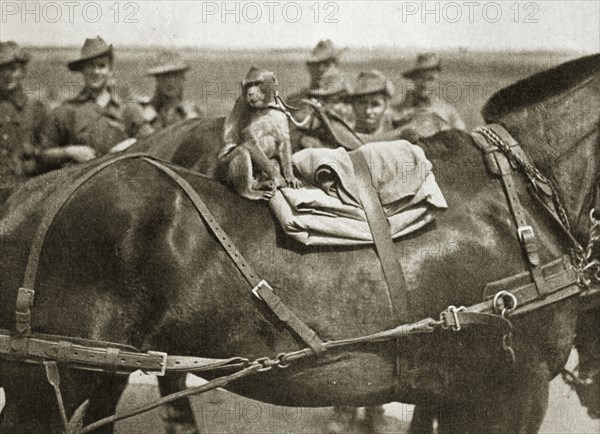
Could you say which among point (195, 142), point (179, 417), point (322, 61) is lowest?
point (179, 417)

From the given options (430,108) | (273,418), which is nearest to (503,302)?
(273,418)

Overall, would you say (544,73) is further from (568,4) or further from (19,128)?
(19,128)

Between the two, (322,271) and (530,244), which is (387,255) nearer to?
(322,271)

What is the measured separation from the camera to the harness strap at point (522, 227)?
3334 mm

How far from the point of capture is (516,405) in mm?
3393

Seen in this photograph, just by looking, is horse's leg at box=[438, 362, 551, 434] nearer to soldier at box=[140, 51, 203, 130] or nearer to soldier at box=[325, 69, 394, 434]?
soldier at box=[325, 69, 394, 434]

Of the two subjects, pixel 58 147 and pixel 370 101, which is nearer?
pixel 58 147

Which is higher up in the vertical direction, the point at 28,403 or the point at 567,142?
the point at 567,142

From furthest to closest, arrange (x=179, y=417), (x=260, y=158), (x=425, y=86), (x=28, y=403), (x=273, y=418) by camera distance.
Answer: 1. (x=425, y=86)
2. (x=273, y=418)
3. (x=179, y=417)
4. (x=260, y=158)
5. (x=28, y=403)

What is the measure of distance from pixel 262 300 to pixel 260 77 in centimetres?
114

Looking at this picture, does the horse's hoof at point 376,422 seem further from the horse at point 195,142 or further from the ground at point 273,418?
the horse at point 195,142

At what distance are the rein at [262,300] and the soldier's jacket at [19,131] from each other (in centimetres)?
321

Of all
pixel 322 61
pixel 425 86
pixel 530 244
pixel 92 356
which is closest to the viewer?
pixel 92 356

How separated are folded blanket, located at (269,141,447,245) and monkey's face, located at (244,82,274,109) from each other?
364 mm
